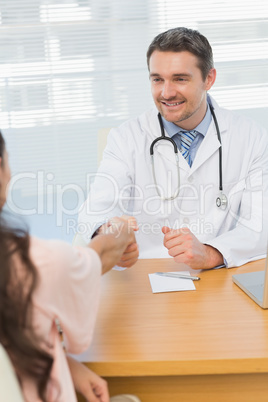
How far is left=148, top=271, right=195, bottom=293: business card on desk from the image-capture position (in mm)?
1370

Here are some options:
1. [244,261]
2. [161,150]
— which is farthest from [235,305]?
[161,150]

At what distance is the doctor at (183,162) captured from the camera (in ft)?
6.22

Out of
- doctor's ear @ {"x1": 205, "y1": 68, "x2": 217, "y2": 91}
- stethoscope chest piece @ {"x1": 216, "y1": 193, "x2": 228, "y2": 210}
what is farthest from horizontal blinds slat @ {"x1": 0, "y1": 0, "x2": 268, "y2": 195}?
stethoscope chest piece @ {"x1": 216, "y1": 193, "x2": 228, "y2": 210}

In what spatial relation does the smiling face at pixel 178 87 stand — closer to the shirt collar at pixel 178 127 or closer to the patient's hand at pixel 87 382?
the shirt collar at pixel 178 127

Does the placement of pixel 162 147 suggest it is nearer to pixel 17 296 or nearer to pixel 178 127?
pixel 178 127

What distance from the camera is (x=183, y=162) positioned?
6.29 ft

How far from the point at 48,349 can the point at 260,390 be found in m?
0.55

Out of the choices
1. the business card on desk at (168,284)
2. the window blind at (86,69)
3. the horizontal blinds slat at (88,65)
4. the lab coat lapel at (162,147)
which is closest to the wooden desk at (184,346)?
the business card on desk at (168,284)

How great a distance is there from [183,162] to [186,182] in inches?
3.1

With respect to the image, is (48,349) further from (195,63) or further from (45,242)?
(195,63)

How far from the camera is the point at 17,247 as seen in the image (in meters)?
0.79

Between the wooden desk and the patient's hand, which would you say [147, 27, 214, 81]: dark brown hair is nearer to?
the wooden desk

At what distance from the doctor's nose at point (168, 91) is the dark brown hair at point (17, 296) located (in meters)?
1.26

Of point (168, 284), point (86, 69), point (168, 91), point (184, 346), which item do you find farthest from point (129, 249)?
point (86, 69)
